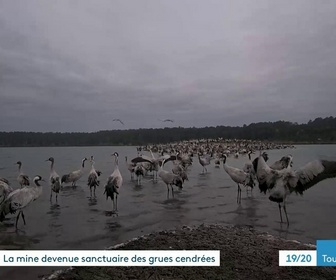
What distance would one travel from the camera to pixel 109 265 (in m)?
4.75

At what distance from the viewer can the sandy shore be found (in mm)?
4746

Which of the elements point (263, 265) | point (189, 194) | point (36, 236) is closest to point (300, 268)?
point (263, 265)

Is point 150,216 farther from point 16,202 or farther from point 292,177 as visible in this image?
point 292,177

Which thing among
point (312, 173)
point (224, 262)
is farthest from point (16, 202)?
point (312, 173)

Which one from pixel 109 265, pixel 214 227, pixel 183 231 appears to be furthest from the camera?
pixel 214 227

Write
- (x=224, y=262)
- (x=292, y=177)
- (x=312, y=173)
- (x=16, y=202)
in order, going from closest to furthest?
1. (x=224, y=262)
2. (x=312, y=173)
3. (x=292, y=177)
4. (x=16, y=202)

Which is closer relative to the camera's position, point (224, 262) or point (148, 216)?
point (224, 262)

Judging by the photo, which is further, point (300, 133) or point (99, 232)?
point (300, 133)

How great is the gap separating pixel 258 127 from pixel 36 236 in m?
8.04

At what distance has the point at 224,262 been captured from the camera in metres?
5.16

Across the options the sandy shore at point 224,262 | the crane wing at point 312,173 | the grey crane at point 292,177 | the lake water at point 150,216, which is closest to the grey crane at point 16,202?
the lake water at point 150,216

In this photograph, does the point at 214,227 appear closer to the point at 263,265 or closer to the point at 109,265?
the point at 263,265

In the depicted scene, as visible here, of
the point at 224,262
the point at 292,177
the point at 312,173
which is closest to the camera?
the point at 224,262

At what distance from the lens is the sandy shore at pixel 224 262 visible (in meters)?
4.75
